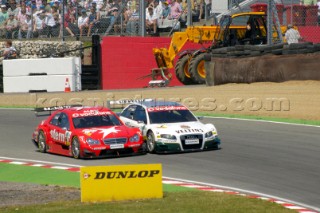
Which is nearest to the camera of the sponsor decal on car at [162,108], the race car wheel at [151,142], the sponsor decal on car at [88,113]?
the race car wheel at [151,142]

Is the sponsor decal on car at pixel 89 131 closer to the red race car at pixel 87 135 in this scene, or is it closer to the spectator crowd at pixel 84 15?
the red race car at pixel 87 135

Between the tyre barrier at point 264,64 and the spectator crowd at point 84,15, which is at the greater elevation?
the spectator crowd at point 84,15

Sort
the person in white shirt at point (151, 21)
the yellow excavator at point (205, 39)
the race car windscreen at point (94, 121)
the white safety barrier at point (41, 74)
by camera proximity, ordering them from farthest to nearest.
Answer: the person in white shirt at point (151, 21) < the white safety barrier at point (41, 74) < the yellow excavator at point (205, 39) < the race car windscreen at point (94, 121)

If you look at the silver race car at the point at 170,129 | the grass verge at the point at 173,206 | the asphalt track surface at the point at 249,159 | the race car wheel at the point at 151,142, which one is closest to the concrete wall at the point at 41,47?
the asphalt track surface at the point at 249,159

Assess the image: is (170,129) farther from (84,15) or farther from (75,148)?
(84,15)

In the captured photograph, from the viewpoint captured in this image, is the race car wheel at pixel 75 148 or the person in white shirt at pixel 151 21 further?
the person in white shirt at pixel 151 21

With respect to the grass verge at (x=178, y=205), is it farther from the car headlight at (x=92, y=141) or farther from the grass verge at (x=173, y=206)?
the car headlight at (x=92, y=141)

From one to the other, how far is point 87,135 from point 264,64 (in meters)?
8.32

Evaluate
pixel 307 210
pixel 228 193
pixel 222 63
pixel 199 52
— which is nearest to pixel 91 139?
pixel 228 193

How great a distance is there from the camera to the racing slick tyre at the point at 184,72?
31.0m

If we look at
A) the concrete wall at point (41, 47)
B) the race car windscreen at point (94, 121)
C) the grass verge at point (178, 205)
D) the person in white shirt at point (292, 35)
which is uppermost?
the person in white shirt at point (292, 35)

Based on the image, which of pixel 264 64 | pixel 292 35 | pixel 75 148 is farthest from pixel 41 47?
pixel 75 148

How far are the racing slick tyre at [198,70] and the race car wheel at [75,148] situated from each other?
39.4 ft

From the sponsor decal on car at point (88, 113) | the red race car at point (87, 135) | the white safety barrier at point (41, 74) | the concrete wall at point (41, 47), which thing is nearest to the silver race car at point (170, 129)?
the red race car at point (87, 135)
